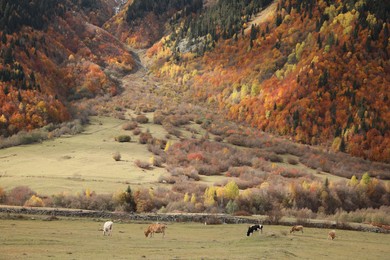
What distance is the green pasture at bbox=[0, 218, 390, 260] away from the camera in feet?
91.0

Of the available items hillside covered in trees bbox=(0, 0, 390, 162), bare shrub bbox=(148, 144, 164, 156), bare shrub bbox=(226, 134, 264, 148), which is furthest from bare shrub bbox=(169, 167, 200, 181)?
hillside covered in trees bbox=(0, 0, 390, 162)

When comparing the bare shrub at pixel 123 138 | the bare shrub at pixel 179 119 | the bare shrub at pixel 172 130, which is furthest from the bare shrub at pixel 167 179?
the bare shrub at pixel 179 119

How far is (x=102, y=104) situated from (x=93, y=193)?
8993cm

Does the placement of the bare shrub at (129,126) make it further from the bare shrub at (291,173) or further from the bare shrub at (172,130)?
the bare shrub at (291,173)

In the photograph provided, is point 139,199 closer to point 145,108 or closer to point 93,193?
point 93,193

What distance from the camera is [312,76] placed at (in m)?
130

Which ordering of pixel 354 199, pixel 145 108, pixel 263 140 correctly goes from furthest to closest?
pixel 145 108
pixel 263 140
pixel 354 199

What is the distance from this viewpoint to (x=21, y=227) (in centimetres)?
3819

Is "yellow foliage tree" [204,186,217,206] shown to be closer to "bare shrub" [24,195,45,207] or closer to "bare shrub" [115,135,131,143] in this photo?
"bare shrub" [24,195,45,207]

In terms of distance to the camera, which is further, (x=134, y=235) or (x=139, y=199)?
(x=139, y=199)

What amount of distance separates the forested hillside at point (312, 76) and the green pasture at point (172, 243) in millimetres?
75896

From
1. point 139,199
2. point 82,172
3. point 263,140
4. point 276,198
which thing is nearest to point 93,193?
point 139,199

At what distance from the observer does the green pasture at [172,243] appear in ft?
91.0

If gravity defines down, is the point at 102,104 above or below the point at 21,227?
above
